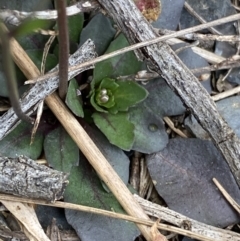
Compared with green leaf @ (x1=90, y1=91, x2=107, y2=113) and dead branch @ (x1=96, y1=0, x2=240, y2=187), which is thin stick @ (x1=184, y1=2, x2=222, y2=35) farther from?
green leaf @ (x1=90, y1=91, x2=107, y2=113)

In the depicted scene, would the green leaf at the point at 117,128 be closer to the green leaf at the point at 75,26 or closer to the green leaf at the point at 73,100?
the green leaf at the point at 73,100

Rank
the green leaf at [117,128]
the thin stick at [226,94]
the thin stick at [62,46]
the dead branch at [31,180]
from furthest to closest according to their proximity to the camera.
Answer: the thin stick at [226,94], the green leaf at [117,128], the dead branch at [31,180], the thin stick at [62,46]

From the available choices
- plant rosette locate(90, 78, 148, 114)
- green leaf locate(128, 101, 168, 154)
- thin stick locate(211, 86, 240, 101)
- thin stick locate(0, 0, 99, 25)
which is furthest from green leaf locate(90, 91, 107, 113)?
thin stick locate(211, 86, 240, 101)

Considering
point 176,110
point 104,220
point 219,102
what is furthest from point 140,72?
point 104,220

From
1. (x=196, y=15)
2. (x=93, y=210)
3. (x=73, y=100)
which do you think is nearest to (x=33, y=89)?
(x=73, y=100)

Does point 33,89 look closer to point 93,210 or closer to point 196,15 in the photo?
point 93,210

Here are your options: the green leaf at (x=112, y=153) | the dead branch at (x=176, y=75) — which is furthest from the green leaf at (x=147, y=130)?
the dead branch at (x=176, y=75)
